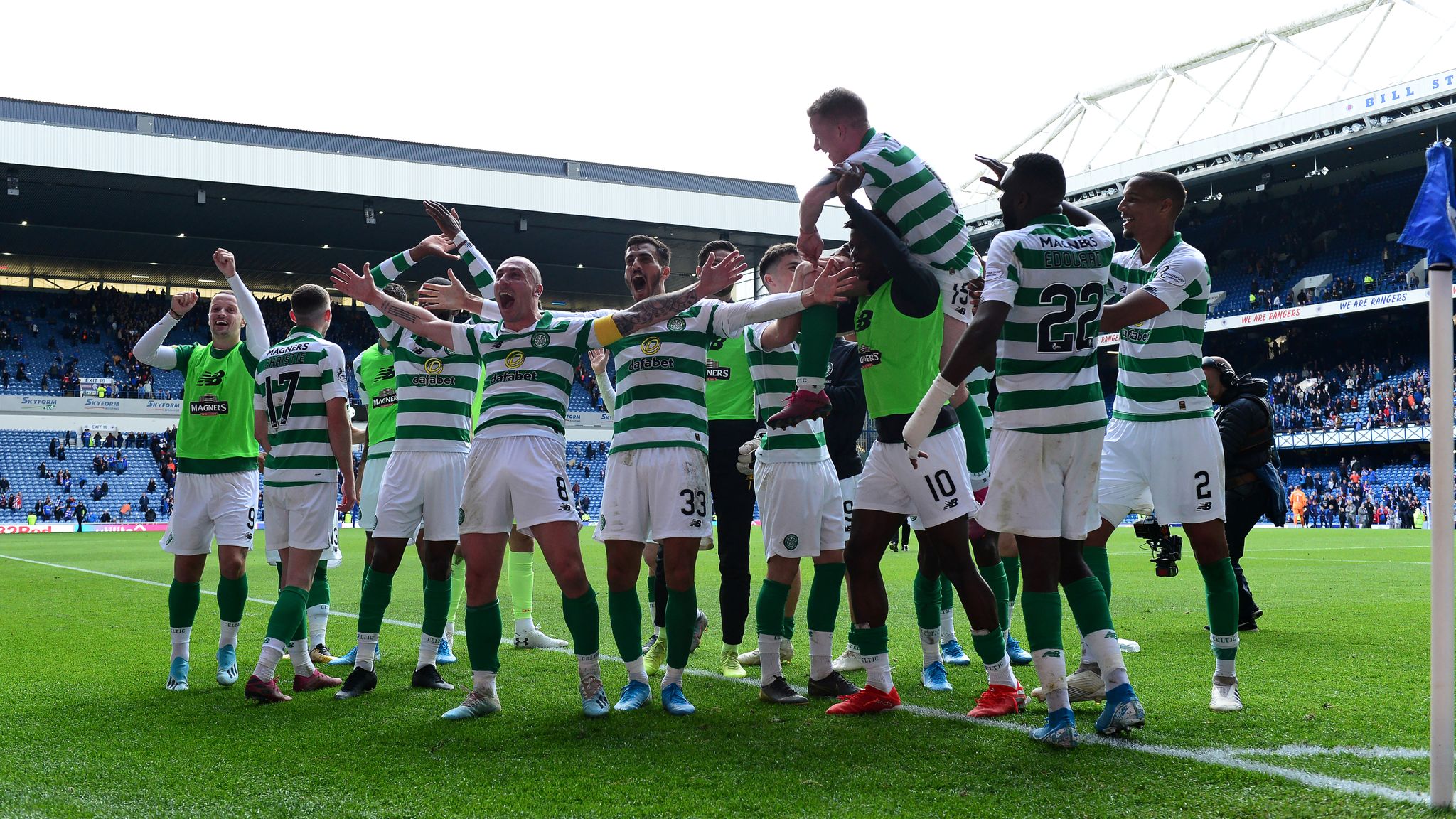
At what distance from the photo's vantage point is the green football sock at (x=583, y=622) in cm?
499

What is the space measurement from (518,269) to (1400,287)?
40.7 metres

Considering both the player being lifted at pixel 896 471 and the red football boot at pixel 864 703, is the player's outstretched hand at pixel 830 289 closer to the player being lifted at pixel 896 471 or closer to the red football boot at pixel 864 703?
the player being lifted at pixel 896 471

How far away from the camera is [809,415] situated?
442cm

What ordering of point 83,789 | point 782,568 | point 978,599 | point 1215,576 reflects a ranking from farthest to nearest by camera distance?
point 782,568 → point 1215,576 → point 978,599 → point 83,789

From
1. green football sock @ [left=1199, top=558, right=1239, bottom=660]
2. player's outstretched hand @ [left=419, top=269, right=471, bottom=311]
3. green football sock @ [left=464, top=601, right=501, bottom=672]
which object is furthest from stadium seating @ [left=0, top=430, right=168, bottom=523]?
green football sock @ [left=1199, top=558, right=1239, bottom=660]

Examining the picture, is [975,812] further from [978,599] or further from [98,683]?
[98,683]

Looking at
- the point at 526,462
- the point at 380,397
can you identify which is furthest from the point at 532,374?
the point at 380,397

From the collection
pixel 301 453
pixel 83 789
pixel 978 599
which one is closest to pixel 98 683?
pixel 301 453

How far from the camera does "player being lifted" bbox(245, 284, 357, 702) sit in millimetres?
6090

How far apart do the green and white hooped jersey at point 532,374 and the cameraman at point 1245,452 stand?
474 cm

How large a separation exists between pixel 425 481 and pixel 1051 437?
11.5ft

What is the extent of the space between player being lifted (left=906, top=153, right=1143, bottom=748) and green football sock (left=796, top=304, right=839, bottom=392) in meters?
0.62

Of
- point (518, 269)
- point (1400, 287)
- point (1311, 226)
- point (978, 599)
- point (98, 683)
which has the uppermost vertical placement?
point (1311, 226)

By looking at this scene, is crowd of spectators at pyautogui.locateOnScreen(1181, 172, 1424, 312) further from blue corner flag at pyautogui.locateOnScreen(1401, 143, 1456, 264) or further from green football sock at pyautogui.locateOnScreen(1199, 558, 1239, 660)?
blue corner flag at pyautogui.locateOnScreen(1401, 143, 1456, 264)
